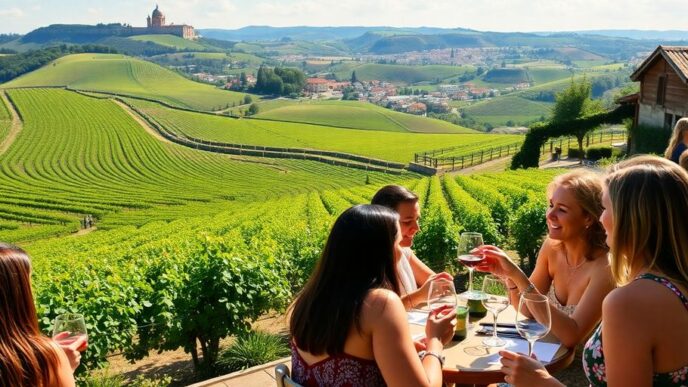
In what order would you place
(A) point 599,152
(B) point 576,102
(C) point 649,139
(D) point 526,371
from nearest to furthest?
(D) point 526,371 → (C) point 649,139 → (A) point 599,152 → (B) point 576,102

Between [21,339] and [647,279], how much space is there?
269 centimetres

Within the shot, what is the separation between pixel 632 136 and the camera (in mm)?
33375

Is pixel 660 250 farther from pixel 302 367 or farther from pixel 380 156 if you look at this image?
pixel 380 156

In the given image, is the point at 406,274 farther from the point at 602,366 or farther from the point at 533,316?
the point at 602,366

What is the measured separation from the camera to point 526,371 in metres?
2.97

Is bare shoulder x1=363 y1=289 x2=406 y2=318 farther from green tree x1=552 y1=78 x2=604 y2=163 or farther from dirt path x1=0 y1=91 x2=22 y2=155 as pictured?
dirt path x1=0 y1=91 x2=22 y2=155

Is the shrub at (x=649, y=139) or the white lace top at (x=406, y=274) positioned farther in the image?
the shrub at (x=649, y=139)

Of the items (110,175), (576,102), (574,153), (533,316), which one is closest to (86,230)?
(110,175)

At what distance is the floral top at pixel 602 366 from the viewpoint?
2559mm

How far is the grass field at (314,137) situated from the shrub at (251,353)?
6600 cm

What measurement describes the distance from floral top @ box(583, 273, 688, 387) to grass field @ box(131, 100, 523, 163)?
229 ft

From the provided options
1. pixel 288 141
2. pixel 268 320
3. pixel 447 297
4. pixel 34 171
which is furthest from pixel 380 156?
pixel 447 297

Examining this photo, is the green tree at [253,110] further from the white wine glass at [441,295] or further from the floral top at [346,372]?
the floral top at [346,372]

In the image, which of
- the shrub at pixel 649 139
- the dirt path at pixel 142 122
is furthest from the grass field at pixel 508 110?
the shrub at pixel 649 139
